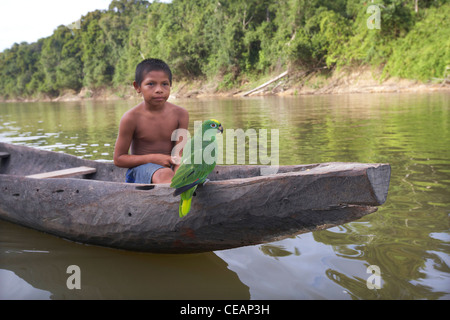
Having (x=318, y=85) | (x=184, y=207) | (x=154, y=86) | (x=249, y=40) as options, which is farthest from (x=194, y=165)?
(x=249, y=40)

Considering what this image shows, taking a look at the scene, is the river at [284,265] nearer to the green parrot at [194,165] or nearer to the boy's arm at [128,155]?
the green parrot at [194,165]

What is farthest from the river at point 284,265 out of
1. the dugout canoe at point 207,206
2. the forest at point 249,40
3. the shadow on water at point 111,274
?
the forest at point 249,40

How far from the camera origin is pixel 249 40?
2862cm

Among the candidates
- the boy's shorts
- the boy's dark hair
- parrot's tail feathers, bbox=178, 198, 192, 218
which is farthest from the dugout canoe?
the boy's dark hair

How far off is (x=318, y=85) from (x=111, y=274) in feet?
74.7

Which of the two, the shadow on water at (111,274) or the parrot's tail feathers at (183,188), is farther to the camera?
the shadow on water at (111,274)

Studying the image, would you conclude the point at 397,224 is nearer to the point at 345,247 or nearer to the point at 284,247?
the point at 345,247

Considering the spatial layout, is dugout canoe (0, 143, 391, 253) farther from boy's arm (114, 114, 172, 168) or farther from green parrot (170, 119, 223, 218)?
boy's arm (114, 114, 172, 168)

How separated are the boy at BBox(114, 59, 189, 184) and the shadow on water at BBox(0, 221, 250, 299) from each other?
1.85 feet

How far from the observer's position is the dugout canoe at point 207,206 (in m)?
1.74

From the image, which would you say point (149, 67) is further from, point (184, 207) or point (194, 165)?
point (184, 207)

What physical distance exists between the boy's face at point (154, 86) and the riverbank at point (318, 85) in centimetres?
1835

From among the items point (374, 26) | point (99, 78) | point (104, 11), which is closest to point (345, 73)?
point (374, 26)

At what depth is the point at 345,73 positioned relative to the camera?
876 inches
